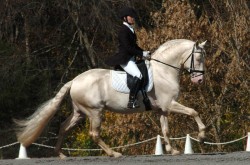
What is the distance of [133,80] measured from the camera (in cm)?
1563

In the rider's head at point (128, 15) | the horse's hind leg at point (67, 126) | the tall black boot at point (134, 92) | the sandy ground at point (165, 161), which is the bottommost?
the sandy ground at point (165, 161)

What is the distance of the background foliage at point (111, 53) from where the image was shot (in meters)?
23.5

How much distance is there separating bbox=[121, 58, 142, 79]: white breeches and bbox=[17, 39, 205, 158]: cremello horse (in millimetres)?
371

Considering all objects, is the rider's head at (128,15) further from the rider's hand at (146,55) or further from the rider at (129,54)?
the rider's hand at (146,55)

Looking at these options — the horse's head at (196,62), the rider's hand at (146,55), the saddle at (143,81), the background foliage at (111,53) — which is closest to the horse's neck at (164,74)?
the saddle at (143,81)

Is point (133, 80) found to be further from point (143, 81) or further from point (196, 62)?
point (196, 62)

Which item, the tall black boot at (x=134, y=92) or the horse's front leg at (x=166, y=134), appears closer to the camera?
the tall black boot at (x=134, y=92)

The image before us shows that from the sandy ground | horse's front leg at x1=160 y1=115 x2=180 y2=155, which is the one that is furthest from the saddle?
the sandy ground

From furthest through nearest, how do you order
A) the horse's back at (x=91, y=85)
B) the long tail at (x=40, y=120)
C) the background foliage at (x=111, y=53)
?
1. the background foliage at (x=111, y=53)
2. the long tail at (x=40, y=120)
3. the horse's back at (x=91, y=85)

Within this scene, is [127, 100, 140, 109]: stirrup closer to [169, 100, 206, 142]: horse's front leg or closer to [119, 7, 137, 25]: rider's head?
[169, 100, 206, 142]: horse's front leg

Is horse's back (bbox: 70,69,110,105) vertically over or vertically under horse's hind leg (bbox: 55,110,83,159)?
over

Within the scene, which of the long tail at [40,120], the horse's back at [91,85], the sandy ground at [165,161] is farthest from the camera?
the long tail at [40,120]

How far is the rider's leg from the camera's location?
51.1ft

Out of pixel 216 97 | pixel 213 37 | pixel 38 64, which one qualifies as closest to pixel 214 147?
pixel 216 97
